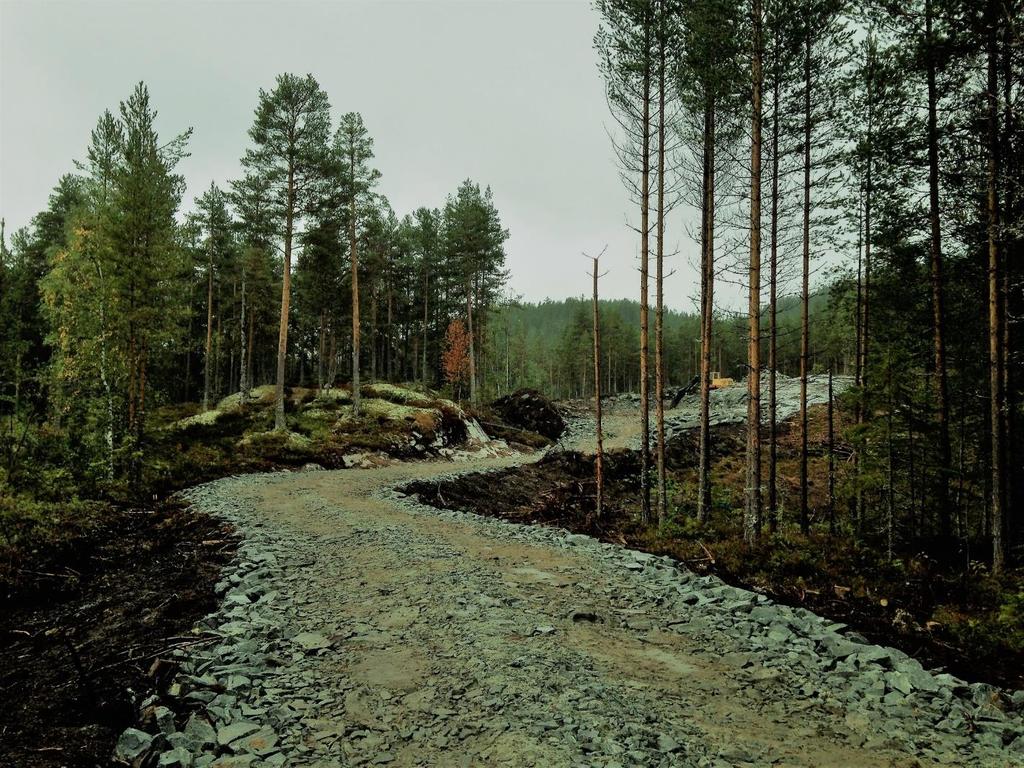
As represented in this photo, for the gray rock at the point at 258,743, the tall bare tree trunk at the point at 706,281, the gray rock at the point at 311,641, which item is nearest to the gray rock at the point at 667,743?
the gray rock at the point at 258,743

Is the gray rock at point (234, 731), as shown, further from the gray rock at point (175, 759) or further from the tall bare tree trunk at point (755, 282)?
the tall bare tree trunk at point (755, 282)

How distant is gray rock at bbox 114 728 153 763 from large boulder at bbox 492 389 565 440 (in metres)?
32.8

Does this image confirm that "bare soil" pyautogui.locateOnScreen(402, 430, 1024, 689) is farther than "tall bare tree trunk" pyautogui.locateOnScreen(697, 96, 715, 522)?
No

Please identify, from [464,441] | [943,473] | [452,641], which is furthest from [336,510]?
[464,441]

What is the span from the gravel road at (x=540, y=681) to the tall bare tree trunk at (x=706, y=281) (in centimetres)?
530

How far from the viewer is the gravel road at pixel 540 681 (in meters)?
3.65

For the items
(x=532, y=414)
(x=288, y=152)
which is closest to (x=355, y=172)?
(x=288, y=152)

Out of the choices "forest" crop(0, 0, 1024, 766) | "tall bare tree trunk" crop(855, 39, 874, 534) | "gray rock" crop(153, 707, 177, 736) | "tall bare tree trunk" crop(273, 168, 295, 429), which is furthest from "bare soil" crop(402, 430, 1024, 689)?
"tall bare tree trunk" crop(273, 168, 295, 429)

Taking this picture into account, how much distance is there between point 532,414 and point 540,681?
33304mm

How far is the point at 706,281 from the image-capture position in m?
13.4

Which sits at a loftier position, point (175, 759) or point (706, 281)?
point (706, 281)

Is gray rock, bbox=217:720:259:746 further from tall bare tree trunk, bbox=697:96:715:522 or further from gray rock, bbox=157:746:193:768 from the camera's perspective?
tall bare tree trunk, bbox=697:96:715:522

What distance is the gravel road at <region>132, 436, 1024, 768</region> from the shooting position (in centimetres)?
365

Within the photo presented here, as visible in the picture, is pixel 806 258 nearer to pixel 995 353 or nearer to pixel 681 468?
pixel 995 353
